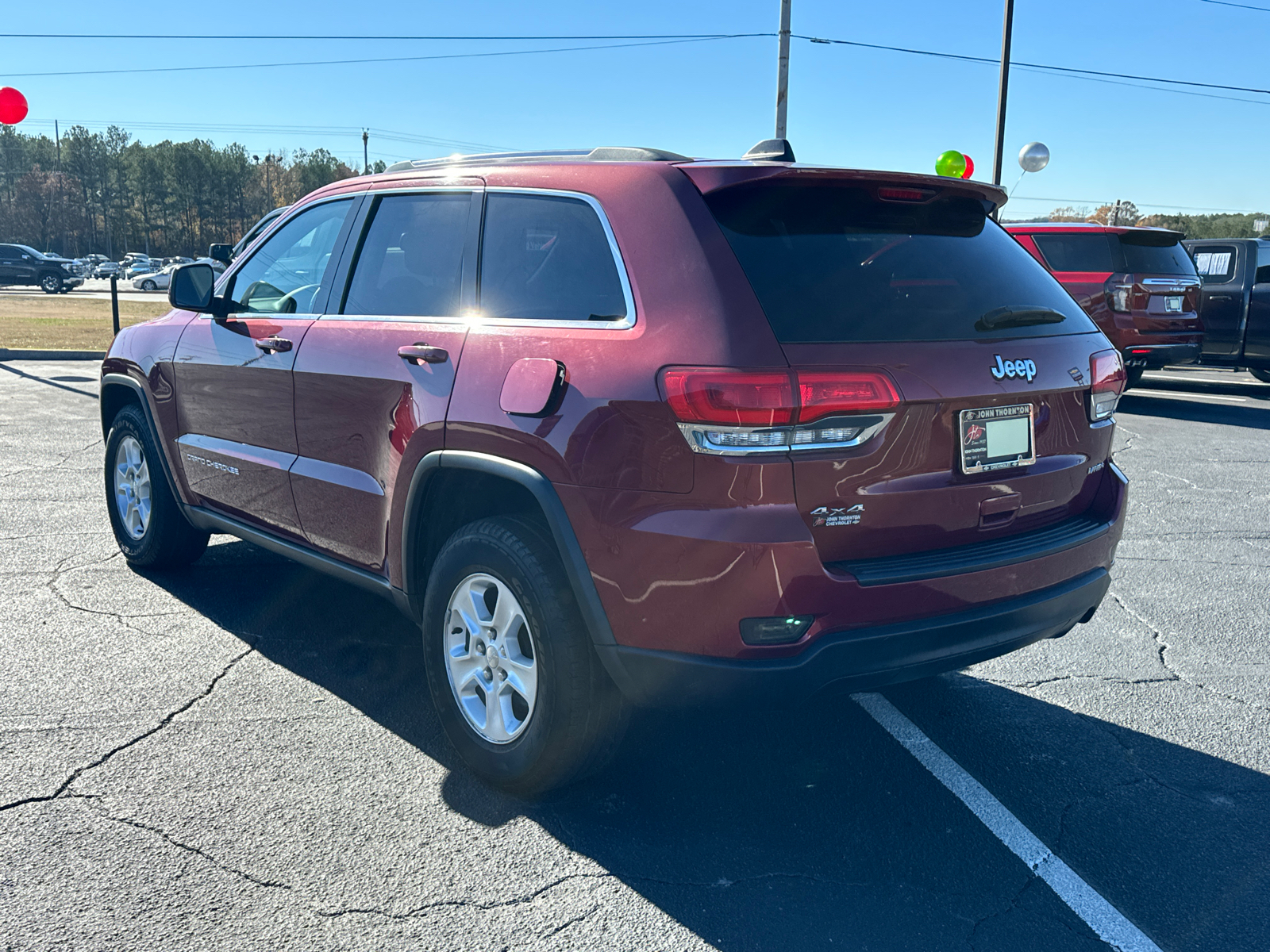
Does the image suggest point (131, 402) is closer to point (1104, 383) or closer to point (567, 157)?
point (567, 157)

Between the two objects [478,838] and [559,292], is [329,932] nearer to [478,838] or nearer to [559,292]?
[478,838]

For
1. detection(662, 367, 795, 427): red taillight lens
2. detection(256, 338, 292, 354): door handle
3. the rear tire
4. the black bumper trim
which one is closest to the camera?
detection(662, 367, 795, 427): red taillight lens

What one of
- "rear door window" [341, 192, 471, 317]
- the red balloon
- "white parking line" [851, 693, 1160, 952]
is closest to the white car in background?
the red balloon

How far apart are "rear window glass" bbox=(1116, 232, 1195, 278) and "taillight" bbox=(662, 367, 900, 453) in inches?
426

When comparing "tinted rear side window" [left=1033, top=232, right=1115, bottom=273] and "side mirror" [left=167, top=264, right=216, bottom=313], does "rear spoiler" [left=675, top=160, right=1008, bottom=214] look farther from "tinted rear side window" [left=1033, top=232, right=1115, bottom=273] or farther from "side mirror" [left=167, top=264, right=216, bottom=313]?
"tinted rear side window" [left=1033, top=232, right=1115, bottom=273]

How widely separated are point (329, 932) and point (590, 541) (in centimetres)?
112

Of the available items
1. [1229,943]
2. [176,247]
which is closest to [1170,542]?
[1229,943]

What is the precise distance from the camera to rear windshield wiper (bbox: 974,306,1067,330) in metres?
2.95

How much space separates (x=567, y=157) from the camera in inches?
130

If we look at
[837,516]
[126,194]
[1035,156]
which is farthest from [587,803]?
[126,194]

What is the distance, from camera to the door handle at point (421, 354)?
3217mm

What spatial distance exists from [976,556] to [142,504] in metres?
4.12

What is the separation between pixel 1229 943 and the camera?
2.45 m

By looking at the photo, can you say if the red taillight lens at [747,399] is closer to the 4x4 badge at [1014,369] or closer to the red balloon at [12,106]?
the 4x4 badge at [1014,369]
